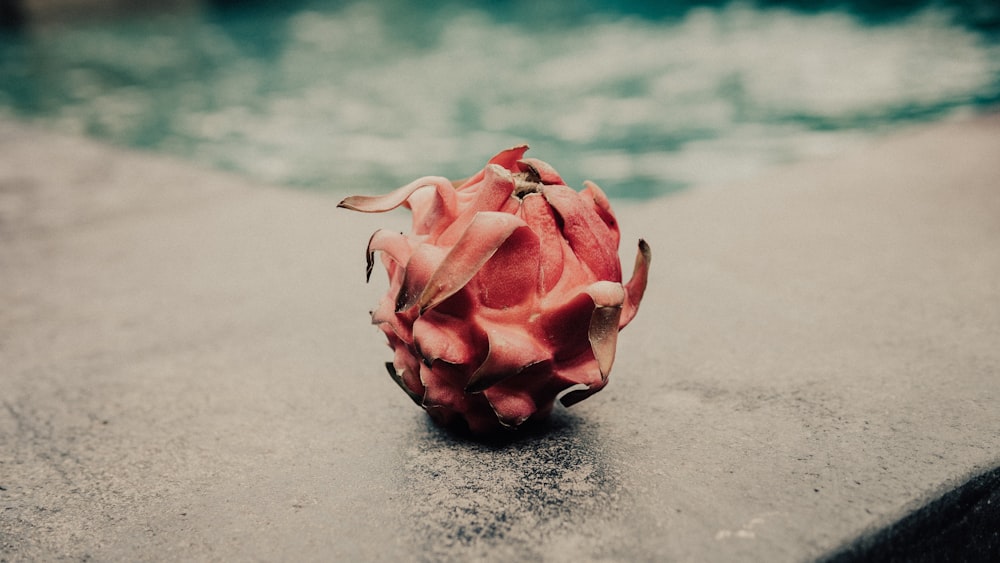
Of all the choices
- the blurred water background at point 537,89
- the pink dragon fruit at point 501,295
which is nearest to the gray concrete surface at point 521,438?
the pink dragon fruit at point 501,295

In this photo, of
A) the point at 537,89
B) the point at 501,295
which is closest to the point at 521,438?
the point at 501,295

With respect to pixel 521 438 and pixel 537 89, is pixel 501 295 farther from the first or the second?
pixel 537 89

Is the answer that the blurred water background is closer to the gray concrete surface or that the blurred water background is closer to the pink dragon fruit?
the gray concrete surface

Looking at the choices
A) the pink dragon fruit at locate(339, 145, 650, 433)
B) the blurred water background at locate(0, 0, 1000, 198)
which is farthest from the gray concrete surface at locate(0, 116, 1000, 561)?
the blurred water background at locate(0, 0, 1000, 198)

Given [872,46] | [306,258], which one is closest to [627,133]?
[306,258]

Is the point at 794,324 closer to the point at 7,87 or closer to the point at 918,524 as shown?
the point at 918,524
